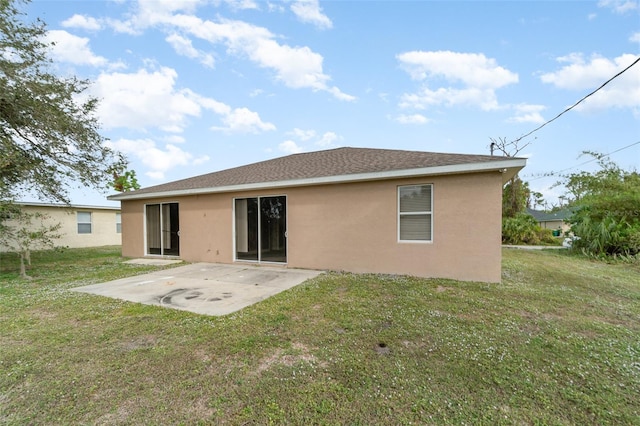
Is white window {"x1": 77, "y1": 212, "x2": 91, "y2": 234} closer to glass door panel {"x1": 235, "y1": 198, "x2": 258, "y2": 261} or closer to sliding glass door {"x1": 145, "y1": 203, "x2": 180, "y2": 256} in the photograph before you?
sliding glass door {"x1": 145, "y1": 203, "x2": 180, "y2": 256}

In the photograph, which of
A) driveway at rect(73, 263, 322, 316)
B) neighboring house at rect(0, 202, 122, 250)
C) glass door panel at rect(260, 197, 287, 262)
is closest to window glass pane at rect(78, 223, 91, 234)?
neighboring house at rect(0, 202, 122, 250)

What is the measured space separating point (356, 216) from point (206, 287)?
147 inches

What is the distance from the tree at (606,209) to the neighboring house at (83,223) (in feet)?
78.5

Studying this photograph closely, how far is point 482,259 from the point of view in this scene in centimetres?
561

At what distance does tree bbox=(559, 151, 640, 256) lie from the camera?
33.2 feet

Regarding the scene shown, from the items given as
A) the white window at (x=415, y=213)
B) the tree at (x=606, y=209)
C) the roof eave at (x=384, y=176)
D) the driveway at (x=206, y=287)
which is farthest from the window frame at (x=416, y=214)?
the tree at (x=606, y=209)

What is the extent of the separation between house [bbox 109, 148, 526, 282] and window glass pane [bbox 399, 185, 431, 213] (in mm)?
22

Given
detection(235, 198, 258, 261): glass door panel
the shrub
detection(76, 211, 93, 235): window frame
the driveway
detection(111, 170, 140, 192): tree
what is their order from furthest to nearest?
detection(111, 170, 140, 192): tree
the shrub
detection(76, 211, 93, 235): window frame
detection(235, 198, 258, 261): glass door panel
the driveway

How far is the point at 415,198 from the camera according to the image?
20.2 feet

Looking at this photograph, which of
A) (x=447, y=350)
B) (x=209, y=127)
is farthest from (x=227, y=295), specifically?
(x=209, y=127)

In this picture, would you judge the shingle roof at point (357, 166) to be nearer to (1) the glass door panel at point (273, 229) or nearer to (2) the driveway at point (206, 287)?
(1) the glass door panel at point (273, 229)

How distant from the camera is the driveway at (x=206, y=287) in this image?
14.7ft

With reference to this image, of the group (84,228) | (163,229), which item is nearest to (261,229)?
(163,229)

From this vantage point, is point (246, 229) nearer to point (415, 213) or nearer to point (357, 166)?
point (357, 166)
